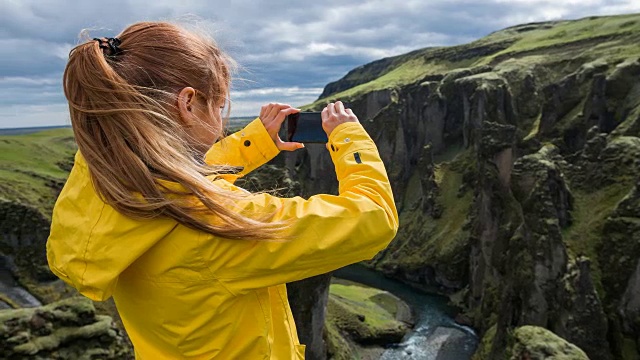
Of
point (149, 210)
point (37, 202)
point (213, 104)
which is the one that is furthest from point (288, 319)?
point (37, 202)

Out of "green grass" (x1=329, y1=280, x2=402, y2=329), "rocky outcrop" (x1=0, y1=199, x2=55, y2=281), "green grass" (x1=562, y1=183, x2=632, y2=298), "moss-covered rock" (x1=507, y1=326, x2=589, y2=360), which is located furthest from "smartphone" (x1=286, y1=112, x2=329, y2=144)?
"rocky outcrop" (x1=0, y1=199, x2=55, y2=281)

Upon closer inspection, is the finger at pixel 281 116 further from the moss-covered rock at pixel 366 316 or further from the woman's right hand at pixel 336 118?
the moss-covered rock at pixel 366 316

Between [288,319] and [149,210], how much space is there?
1.46 m

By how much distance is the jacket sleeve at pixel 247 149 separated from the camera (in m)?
4.84

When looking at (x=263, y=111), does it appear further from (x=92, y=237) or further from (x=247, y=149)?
(x=92, y=237)

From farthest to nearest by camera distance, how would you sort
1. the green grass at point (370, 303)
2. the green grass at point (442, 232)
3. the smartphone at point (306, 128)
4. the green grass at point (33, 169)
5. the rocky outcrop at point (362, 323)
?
1. the green grass at point (442, 232)
2. the green grass at point (33, 169)
3. the green grass at point (370, 303)
4. the rocky outcrop at point (362, 323)
5. the smartphone at point (306, 128)

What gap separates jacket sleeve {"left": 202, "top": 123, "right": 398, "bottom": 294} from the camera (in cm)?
321

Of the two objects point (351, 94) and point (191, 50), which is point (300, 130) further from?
point (351, 94)

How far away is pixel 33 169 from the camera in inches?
3674

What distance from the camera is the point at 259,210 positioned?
3.30m

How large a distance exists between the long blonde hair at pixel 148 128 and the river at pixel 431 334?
202 feet

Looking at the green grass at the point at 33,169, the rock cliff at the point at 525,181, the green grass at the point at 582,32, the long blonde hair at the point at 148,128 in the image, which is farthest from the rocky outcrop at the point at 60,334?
the green grass at the point at 582,32

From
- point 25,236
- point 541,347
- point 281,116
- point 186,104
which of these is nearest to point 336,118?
point 281,116

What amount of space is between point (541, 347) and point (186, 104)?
22.3 metres
